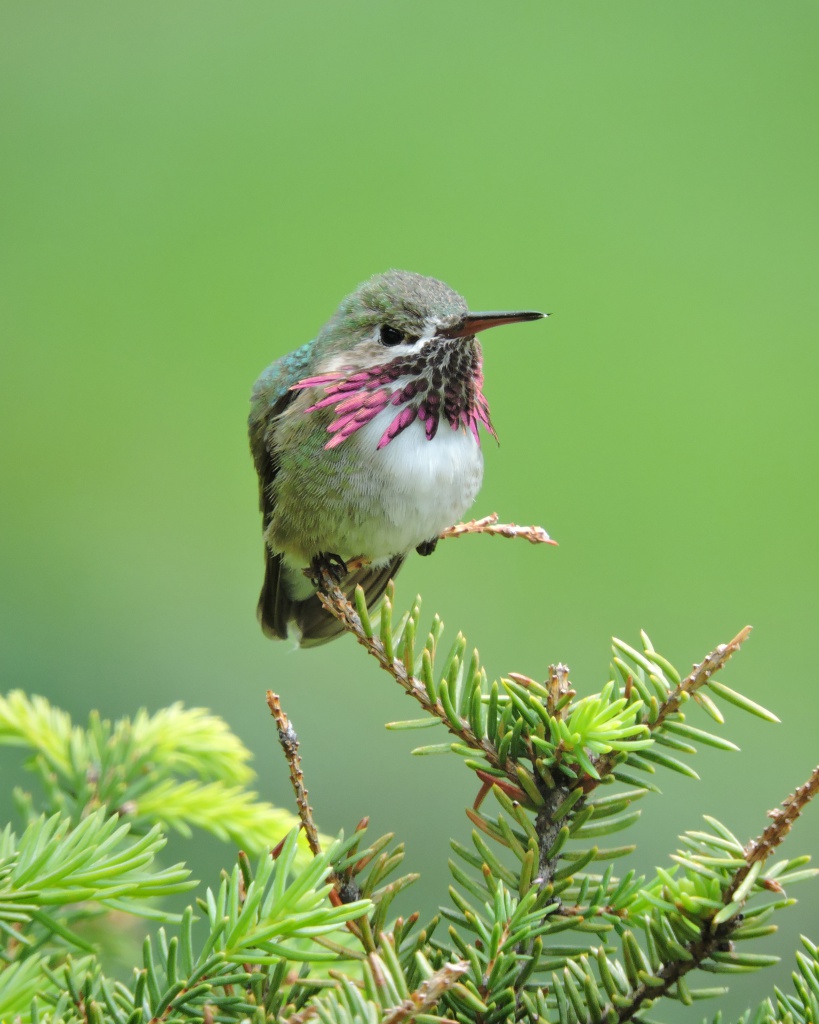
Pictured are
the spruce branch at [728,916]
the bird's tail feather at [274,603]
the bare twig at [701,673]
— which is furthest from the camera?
the bird's tail feather at [274,603]

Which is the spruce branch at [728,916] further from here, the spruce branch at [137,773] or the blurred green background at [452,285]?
the blurred green background at [452,285]

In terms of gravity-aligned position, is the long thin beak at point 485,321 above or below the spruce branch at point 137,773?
above

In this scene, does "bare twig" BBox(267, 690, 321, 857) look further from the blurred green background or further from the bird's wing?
the blurred green background

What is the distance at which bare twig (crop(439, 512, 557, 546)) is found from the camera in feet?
5.45

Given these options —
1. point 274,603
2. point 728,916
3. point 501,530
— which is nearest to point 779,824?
point 728,916

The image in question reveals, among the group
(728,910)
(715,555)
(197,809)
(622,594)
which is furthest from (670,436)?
(728,910)

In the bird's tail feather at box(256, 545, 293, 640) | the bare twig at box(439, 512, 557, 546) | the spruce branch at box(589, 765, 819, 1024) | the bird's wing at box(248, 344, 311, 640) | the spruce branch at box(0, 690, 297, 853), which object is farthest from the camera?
the bird's tail feather at box(256, 545, 293, 640)

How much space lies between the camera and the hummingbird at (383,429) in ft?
6.58

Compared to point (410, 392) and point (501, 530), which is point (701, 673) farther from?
point (410, 392)

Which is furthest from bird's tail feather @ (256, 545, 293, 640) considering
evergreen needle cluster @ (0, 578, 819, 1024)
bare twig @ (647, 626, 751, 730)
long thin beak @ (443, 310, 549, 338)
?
bare twig @ (647, 626, 751, 730)

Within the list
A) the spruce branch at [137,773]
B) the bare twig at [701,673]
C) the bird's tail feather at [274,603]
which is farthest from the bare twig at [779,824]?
the bird's tail feather at [274,603]

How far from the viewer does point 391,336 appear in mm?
2076

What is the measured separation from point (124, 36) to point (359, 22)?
3.42ft

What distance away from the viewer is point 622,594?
348cm
